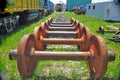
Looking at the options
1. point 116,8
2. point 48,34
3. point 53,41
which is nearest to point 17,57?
point 53,41

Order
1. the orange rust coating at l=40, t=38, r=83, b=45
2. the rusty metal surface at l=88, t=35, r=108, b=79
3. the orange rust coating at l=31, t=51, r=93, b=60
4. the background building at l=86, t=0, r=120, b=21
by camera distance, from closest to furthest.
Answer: the rusty metal surface at l=88, t=35, r=108, b=79 → the orange rust coating at l=31, t=51, r=93, b=60 → the orange rust coating at l=40, t=38, r=83, b=45 → the background building at l=86, t=0, r=120, b=21

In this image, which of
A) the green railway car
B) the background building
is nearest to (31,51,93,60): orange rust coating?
the background building

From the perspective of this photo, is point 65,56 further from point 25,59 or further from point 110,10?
point 110,10

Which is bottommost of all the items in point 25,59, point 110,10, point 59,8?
point 25,59

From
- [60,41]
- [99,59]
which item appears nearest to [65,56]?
[99,59]

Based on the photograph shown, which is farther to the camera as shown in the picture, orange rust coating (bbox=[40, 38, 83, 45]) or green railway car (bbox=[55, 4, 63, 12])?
green railway car (bbox=[55, 4, 63, 12])

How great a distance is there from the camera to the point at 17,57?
377 cm

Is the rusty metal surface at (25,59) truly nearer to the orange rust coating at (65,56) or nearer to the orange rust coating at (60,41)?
the orange rust coating at (65,56)

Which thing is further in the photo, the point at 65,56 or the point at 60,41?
the point at 60,41

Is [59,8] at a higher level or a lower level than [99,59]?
higher

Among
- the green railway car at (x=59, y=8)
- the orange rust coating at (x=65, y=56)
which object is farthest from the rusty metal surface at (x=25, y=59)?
the green railway car at (x=59, y=8)

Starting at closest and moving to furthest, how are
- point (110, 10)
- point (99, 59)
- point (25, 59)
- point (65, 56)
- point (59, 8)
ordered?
point (99, 59) < point (25, 59) < point (65, 56) < point (110, 10) < point (59, 8)

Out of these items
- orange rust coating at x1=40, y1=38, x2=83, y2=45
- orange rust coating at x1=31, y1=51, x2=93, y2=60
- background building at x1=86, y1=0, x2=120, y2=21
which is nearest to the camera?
orange rust coating at x1=31, y1=51, x2=93, y2=60

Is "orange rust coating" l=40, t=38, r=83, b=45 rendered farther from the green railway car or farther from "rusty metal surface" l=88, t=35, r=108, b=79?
the green railway car
